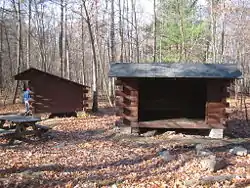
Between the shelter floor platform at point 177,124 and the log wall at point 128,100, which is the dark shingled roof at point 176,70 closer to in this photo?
the log wall at point 128,100

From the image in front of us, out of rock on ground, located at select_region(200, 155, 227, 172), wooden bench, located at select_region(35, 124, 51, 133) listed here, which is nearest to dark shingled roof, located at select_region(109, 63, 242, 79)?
wooden bench, located at select_region(35, 124, 51, 133)

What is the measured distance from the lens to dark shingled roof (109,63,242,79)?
11609mm

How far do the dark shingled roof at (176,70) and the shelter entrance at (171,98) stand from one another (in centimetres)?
259

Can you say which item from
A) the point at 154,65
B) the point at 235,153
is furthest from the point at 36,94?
the point at 235,153

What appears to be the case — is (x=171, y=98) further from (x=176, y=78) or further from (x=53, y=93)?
(x=53, y=93)

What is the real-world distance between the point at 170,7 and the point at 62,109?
59.1 ft

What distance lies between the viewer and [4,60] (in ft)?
140

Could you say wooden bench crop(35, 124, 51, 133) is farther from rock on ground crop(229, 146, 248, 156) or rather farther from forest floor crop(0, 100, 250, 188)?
rock on ground crop(229, 146, 248, 156)

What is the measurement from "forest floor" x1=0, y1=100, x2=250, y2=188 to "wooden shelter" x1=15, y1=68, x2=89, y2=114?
534cm

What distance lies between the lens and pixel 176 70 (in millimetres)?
12055

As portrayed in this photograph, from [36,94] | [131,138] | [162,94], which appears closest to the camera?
[131,138]

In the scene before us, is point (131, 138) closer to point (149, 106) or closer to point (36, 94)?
point (149, 106)

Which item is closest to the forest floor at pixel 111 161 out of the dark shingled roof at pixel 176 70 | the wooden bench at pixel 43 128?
the wooden bench at pixel 43 128

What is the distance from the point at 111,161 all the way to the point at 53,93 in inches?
409
